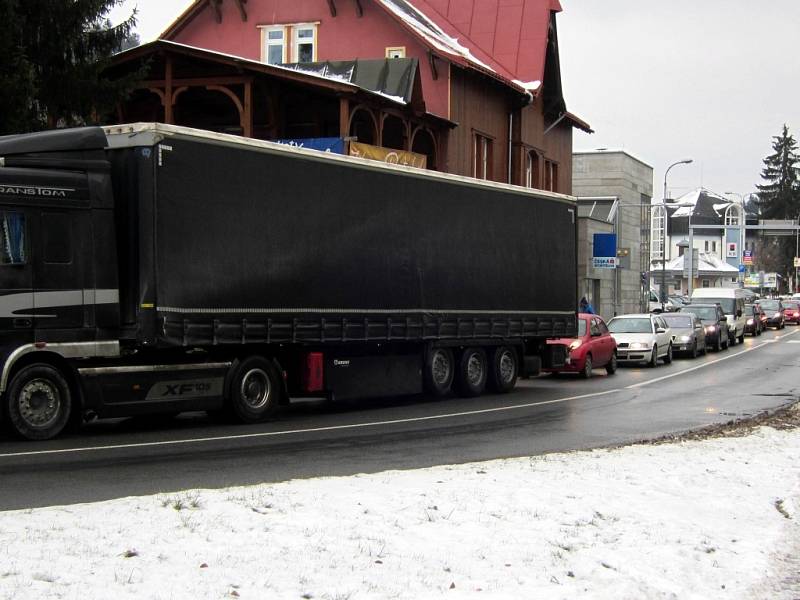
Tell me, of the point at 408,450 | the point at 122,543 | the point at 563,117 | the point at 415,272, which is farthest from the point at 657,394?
the point at 563,117

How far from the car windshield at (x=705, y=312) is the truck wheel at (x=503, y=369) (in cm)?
2232

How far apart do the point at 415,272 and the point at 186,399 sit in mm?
5602

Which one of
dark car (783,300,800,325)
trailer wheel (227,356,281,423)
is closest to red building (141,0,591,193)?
trailer wheel (227,356,281,423)

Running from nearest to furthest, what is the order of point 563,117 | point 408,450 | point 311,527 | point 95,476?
point 311,527, point 95,476, point 408,450, point 563,117

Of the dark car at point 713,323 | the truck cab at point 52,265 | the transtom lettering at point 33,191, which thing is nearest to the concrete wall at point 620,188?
the dark car at point 713,323

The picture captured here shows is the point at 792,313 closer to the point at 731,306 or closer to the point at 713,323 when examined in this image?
the point at 731,306

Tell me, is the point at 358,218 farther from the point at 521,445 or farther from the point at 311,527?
the point at 311,527

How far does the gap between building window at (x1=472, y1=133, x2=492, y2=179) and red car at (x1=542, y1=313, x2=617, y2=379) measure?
35.2 ft

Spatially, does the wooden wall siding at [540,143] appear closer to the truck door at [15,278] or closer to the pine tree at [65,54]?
the pine tree at [65,54]

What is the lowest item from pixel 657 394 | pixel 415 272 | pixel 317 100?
pixel 657 394

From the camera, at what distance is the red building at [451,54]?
3706 centimetres

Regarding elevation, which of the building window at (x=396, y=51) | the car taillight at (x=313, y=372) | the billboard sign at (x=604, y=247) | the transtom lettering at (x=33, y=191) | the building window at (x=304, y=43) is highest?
the building window at (x=304, y=43)

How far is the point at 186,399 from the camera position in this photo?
15.8 metres

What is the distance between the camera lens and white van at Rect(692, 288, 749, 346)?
1907 inches
